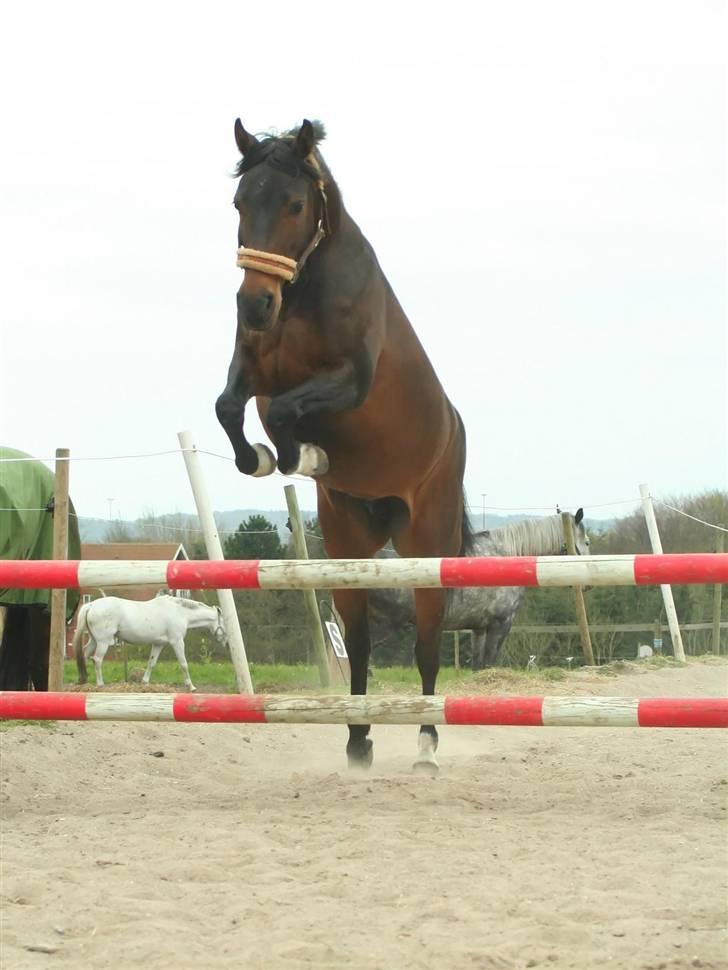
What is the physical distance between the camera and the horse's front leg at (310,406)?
4.14 meters

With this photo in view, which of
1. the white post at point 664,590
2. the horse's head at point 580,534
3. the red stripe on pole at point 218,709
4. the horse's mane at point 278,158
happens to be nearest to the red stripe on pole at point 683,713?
the red stripe on pole at point 218,709

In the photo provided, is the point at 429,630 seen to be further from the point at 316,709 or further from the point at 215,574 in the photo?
the point at 215,574

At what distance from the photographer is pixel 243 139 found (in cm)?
427

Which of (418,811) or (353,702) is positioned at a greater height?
(353,702)

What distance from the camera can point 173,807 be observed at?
3789mm

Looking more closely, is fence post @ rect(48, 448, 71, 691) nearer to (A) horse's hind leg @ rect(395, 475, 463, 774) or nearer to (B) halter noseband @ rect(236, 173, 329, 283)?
(A) horse's hind leg @ rect(395, 475, 463, 774)

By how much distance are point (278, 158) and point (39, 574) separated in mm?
1795

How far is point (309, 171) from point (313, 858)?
100 inches

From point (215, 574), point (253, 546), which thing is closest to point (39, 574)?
point (215, 574)

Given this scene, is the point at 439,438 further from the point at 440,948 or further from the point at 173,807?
the point at 440,948

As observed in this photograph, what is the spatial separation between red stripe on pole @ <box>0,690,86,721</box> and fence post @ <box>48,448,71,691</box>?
6.61ft

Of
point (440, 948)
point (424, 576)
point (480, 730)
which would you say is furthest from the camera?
point (480, 730)

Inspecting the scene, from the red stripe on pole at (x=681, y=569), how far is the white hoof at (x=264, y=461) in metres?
1.62

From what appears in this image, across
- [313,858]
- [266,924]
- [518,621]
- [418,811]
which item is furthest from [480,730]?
[518,621]
